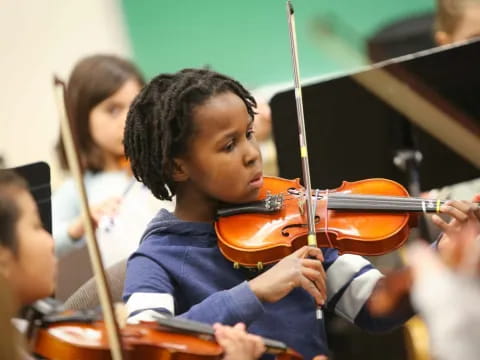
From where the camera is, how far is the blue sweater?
34.7 inches

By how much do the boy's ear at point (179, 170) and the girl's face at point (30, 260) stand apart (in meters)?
0.24

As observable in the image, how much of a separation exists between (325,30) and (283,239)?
167 centimetres

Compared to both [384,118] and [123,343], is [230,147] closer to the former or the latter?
[123,343]

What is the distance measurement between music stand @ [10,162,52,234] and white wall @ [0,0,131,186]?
1570 millimetres

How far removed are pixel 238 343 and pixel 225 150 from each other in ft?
1.00

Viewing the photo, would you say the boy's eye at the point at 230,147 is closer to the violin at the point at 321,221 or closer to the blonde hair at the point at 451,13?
the violin at the point at 321,221

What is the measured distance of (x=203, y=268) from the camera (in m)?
0.96

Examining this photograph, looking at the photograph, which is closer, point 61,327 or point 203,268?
point 61,327

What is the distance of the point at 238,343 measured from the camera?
0.75 meters

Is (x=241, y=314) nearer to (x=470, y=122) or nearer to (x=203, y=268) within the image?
(x=203, y=268)

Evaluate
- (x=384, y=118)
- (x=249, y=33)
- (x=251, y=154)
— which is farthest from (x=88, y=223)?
(x=249, y=33)

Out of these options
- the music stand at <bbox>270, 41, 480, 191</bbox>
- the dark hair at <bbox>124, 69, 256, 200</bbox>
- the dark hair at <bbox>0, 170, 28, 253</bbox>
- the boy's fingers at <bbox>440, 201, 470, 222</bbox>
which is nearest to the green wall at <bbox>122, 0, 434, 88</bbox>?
the music stand at <bbox>270, 41, 480, 191</bbox>

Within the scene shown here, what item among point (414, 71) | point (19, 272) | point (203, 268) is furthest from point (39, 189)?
point (414, 71)

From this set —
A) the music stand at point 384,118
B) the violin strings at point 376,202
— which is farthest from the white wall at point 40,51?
the violin strings at point 376,202
